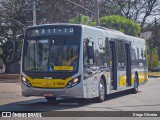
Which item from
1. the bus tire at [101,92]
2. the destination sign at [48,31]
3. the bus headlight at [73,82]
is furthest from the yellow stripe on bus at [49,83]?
the bus tire at [101,92]

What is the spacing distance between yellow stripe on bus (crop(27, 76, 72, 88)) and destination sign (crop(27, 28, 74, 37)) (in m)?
1.76

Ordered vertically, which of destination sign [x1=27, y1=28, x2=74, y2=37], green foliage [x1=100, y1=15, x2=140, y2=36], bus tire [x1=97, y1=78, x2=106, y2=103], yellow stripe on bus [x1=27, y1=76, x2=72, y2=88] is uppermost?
green foliage [x1=100, y1=15, x2=140, y2=36]

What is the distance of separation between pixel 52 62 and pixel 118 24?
33.4 metres

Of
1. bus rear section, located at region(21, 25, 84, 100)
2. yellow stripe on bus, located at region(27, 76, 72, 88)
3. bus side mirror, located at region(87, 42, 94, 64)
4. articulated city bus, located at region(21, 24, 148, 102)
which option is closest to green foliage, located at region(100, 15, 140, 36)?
articulated city bus, located at region(21, 24, 148, 102)

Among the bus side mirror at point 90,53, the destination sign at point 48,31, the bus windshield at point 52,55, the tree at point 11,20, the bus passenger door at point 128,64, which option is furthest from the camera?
the tree at point 11,20

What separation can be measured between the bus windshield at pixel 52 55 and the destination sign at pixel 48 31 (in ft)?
0.81

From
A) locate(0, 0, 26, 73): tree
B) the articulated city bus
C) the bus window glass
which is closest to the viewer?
the articulated city bus

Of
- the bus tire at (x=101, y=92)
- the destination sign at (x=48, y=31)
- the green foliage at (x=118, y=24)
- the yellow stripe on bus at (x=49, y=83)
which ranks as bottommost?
the bus tire at (x=101, y=92)

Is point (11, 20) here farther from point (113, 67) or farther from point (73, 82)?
point (73, 82)

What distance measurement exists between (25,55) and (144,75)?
11.1 metres

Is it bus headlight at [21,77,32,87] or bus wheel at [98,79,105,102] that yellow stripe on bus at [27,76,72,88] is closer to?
bus headlight at [21,77,32,87]

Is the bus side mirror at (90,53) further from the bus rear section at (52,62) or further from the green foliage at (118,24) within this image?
the green foliage at (118,24)

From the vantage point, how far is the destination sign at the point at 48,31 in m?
15.1

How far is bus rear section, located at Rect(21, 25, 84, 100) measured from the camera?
14461 mm
